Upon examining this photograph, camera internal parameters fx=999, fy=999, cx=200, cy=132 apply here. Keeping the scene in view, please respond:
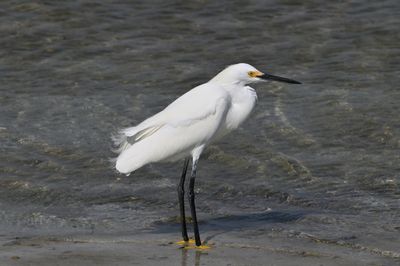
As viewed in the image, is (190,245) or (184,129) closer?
(190,245)

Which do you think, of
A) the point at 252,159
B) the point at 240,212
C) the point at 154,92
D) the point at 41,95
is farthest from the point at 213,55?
the point at 240,212

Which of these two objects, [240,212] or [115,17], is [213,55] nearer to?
[115,17]

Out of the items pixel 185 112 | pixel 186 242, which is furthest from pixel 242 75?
pixel 186 242

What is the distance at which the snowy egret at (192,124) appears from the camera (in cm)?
675

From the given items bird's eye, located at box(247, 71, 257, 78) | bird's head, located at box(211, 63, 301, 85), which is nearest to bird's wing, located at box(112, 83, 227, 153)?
bird's head, located at box(211, 63, 301, 85)

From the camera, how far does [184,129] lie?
6824 millimetres

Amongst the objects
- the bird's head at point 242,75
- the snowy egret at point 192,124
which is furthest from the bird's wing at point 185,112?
the bird's head at point 242,75

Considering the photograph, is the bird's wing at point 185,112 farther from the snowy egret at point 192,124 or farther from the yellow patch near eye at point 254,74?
the yellow patch near eye at point 254,74

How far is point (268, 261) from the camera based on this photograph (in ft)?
19.9

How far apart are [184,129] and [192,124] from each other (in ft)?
0.23

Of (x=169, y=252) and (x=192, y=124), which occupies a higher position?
(x=192, y=124)

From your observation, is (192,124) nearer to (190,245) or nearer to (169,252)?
(190,245)

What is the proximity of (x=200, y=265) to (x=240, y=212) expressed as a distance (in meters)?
1.40

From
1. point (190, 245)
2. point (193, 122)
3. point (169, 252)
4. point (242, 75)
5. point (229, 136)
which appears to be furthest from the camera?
point (229, 136)
